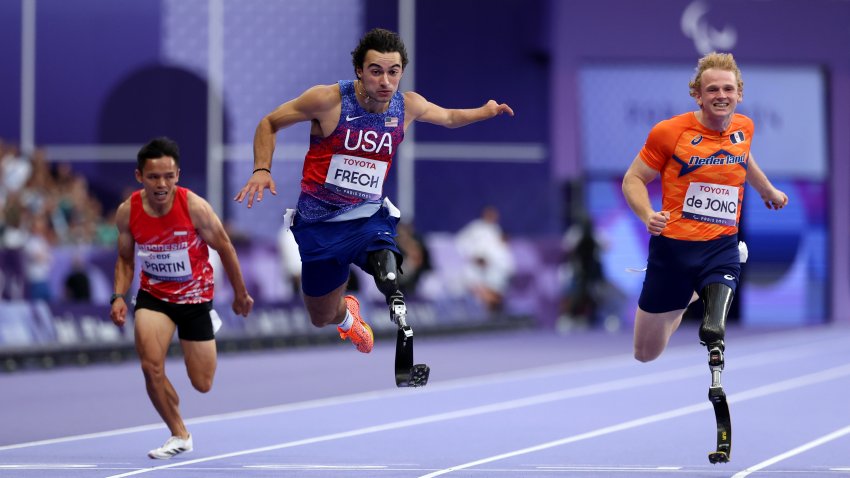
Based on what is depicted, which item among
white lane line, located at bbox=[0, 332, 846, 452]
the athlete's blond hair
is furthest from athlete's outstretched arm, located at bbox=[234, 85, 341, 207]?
white lane line, located at bbox=[0, 332, 846, 452]

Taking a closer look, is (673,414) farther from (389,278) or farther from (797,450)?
(389,278)

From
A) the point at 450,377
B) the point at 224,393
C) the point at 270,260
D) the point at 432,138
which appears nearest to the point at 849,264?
the point at 432,138

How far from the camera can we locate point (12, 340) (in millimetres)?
15422

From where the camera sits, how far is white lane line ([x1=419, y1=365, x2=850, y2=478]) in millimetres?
9016

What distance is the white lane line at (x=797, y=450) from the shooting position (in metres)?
8.26

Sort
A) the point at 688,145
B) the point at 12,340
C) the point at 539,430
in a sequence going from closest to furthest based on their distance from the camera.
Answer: the point at 688,145 < the point at 539,430 < the point at 12,340

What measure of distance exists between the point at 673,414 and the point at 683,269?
343cm

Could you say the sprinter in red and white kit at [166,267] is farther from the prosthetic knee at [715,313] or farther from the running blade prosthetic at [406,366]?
the prosthetic knee at [715,313]

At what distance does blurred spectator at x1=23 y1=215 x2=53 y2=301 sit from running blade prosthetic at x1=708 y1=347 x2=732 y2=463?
A: 10204 mm

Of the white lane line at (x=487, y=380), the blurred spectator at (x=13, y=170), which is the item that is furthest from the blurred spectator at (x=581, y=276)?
the blurred spectator at (x=13, y=170)

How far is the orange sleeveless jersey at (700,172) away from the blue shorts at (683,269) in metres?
0.06

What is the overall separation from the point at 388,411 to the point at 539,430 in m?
1.80

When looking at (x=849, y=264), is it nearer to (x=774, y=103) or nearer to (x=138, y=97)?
(x=774, y=103)

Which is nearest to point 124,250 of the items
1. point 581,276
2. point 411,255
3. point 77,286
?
point 77,286
